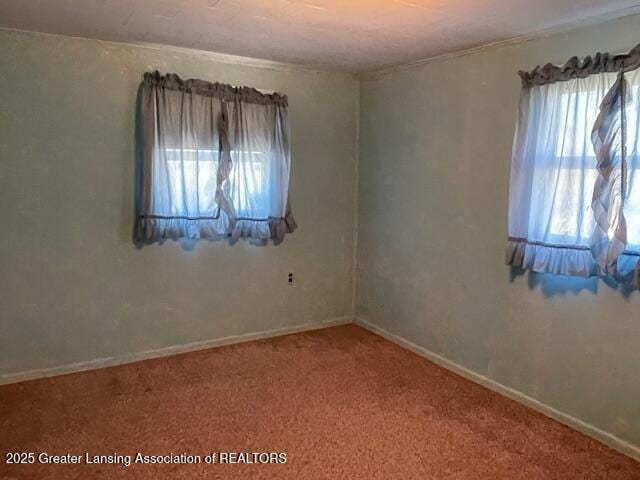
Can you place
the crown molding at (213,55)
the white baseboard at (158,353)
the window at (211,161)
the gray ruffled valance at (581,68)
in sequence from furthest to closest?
the window at (211,161) → the white baseboard at (158,353) → the crown molding at (213,55) → the gray ruffled valance at (581,68)

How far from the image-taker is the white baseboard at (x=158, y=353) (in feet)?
10.7


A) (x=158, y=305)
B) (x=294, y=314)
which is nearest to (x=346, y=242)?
(x=294, y=314)

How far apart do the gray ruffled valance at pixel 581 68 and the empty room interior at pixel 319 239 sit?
1 centimetres

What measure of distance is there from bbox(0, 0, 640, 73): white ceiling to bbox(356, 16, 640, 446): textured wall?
231 mm

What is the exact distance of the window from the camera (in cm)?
337

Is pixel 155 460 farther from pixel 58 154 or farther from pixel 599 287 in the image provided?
pixel 599 287

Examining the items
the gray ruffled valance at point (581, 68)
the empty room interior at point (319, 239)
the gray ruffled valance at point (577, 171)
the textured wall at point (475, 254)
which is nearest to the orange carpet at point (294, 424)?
the empty room interior at point (319, 239)

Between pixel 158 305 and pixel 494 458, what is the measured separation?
7.77 feet

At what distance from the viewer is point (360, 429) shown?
8.91ft

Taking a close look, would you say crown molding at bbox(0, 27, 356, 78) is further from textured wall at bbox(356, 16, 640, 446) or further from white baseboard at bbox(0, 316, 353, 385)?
white baseboard at bbox(0, 316, 353, 385)

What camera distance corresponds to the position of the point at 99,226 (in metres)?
3.36

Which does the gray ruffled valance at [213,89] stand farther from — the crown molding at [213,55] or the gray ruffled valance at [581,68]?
the gray ruffled valance at [581,68]

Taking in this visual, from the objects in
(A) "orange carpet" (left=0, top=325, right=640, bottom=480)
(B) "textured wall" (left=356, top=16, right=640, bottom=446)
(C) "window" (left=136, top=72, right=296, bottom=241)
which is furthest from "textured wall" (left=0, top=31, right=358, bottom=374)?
(B) "textured wall" (left=356, top=16, right=640, bottom=446)

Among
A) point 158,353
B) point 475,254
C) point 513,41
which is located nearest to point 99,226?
point 158,353
